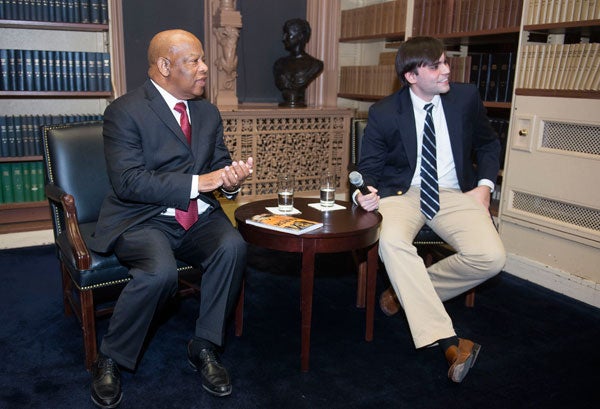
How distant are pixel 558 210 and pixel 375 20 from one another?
213cm

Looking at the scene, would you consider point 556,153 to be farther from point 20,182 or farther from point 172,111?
point 20,182

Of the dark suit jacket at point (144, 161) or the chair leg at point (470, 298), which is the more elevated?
the dark suit jacket at point (144, 161)

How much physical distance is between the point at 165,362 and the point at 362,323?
89 cm

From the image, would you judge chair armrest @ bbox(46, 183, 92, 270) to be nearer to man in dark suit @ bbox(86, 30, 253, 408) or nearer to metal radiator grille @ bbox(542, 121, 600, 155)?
man in dark suit @ bbox(86, 30, 253, 408)

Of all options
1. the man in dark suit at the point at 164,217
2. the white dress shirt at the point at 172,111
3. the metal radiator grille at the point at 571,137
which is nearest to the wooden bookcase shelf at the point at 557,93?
the metal radiator grille at the point at 571,137

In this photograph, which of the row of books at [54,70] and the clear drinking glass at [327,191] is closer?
the clear drinking glass at [327,191]

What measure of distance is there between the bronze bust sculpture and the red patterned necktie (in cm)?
224

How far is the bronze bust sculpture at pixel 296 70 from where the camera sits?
434cm

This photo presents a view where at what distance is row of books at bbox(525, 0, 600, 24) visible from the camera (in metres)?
2.70

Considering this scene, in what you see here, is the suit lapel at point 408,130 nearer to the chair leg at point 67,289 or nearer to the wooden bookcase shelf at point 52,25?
the chair leg at point 67,289

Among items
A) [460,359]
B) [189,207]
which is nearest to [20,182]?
[189,207]

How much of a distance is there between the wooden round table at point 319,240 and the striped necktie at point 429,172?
0.27 metres

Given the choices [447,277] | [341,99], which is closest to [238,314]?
[447,277]

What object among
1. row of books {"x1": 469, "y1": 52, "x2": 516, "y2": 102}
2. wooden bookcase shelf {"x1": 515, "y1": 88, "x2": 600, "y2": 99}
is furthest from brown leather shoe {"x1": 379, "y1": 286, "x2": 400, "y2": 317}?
row of books {"x1": 469, "y1": 52, "x2": 516, "y2": 102}
